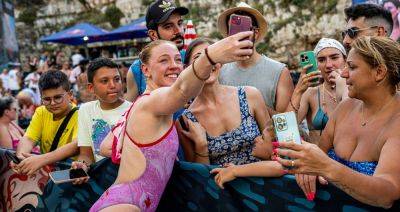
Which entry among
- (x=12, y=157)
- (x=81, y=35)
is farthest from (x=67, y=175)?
(x=81, y=35)

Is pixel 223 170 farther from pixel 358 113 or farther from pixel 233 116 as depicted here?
pixel 358 113

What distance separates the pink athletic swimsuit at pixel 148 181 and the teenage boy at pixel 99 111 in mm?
989

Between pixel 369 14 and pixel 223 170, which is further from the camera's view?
pixel 369 14

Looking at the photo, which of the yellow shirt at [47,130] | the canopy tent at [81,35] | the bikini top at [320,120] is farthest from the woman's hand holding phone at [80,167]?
the canopy tent at [81,35]

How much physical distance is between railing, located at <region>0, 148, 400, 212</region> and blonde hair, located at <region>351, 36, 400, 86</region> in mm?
611

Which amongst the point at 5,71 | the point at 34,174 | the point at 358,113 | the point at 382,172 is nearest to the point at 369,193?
the point at 382,172

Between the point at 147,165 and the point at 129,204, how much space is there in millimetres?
228

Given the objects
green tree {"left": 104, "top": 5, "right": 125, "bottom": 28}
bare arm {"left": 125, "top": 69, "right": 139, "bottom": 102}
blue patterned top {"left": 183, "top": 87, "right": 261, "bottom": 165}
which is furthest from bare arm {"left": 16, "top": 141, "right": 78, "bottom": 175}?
green tree {"left": 104, "top": 5, "right": 125, "bottom": 28}

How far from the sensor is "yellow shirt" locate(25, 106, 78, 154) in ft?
13.5

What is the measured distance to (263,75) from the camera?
373 centimetres

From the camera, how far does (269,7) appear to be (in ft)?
62.6

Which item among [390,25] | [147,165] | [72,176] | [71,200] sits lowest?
[71,200]

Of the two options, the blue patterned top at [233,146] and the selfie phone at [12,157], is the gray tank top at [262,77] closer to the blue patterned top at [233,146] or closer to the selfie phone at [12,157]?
the blue patterned top at [233,146]

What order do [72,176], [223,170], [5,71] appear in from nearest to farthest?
[223,170]
[72,176]
[5,71]
